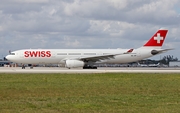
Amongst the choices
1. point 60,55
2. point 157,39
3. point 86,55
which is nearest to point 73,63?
point 60,55

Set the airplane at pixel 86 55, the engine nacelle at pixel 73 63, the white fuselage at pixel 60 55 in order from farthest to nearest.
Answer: the white fuselage at pixel 60 55
the airplane at pixel 86 55
the engine nacelle at pixel 73 63

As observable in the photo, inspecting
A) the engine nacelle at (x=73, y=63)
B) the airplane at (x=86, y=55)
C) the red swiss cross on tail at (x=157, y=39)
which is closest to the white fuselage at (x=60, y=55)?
the airplane at (x=86, y=55)

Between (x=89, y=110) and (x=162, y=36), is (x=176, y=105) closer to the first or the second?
(x=89, y=110)

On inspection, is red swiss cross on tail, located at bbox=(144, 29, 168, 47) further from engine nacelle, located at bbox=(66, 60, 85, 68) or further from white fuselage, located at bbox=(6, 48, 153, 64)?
engine nacelle, located at bbox=(66, 60, 85, 68)

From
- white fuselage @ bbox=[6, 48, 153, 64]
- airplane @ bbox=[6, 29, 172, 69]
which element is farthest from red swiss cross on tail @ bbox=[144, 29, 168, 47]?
white fuselage @ bbox=[6, 48, 153, 64]

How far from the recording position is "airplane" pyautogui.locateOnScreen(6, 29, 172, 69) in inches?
2359

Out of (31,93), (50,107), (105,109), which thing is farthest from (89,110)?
(31,93)

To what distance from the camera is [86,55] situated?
60750 mm

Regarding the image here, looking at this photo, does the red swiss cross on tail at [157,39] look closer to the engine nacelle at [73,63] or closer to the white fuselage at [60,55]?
the white fuselage at [60,55]

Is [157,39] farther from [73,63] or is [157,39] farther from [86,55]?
[73,63]

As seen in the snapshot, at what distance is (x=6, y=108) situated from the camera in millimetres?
14539

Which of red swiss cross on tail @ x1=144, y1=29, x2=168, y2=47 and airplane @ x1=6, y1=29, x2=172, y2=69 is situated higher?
red swiss cross on tail @ x1=144, y1=29, x2=168, y2=47

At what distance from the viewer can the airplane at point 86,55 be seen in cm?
5991

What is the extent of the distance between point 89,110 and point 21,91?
7973 millimetres
